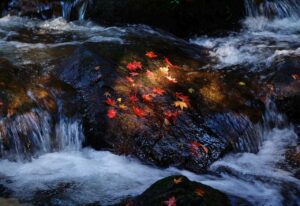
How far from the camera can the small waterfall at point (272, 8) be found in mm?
10133

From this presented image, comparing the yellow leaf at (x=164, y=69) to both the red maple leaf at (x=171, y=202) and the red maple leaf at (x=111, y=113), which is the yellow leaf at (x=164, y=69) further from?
the red maple leaf at (x=171, y=202)

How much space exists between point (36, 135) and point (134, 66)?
6.42 ft

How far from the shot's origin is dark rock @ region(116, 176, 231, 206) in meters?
3.98

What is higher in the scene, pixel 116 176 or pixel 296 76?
pixel 296 76

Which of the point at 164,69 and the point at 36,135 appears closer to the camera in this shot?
the point at 36,135

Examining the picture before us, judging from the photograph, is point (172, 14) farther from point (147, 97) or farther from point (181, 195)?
point (181, 195)

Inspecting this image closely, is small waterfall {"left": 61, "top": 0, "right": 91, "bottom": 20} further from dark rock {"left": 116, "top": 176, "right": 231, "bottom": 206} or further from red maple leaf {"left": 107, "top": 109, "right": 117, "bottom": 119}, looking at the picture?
dark rock {"left": 116, "top": 176, "right": 231, "bottom": 206}

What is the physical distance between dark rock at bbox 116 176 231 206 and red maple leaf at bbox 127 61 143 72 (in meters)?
2.73

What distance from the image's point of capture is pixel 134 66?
6707 mm

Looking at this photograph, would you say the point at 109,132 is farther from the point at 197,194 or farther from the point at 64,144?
the point at 197,194

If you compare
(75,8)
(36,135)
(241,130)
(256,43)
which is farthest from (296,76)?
(75,8)

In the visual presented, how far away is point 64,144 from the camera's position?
19.1 ft

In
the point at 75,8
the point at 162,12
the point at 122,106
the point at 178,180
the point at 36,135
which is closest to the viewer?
the point at 178,180

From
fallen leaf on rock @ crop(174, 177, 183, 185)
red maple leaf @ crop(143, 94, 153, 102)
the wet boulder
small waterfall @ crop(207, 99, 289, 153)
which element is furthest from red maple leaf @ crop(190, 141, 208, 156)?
fallen leaf on rock @ crop(174, 177, 183, 185)
